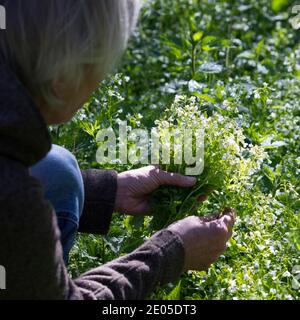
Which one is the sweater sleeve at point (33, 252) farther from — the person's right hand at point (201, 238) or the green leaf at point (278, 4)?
the green leaf at point (278, 4)

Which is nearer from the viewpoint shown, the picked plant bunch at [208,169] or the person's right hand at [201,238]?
the person's right hand at [201,238]

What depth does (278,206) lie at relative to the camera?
90.8 inches

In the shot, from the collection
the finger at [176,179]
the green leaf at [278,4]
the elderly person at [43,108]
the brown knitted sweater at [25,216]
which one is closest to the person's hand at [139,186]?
the finger at [176,179]

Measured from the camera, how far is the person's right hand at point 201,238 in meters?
1.91

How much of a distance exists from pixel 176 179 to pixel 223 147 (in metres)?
0.15

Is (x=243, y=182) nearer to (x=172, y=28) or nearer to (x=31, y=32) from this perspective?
(x=31, y=32)

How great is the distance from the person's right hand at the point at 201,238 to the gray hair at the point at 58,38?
490 mm

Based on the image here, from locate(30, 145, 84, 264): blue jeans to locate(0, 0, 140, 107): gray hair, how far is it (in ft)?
1.12

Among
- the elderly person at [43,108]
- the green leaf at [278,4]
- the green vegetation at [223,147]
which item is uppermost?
the elderly person at [43,108]

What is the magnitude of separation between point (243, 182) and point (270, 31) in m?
2.16

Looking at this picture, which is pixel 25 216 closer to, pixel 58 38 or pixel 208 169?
pixel 58 38

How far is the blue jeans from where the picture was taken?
1.92 meters

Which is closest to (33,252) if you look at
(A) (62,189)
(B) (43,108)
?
(B) (43,108)
